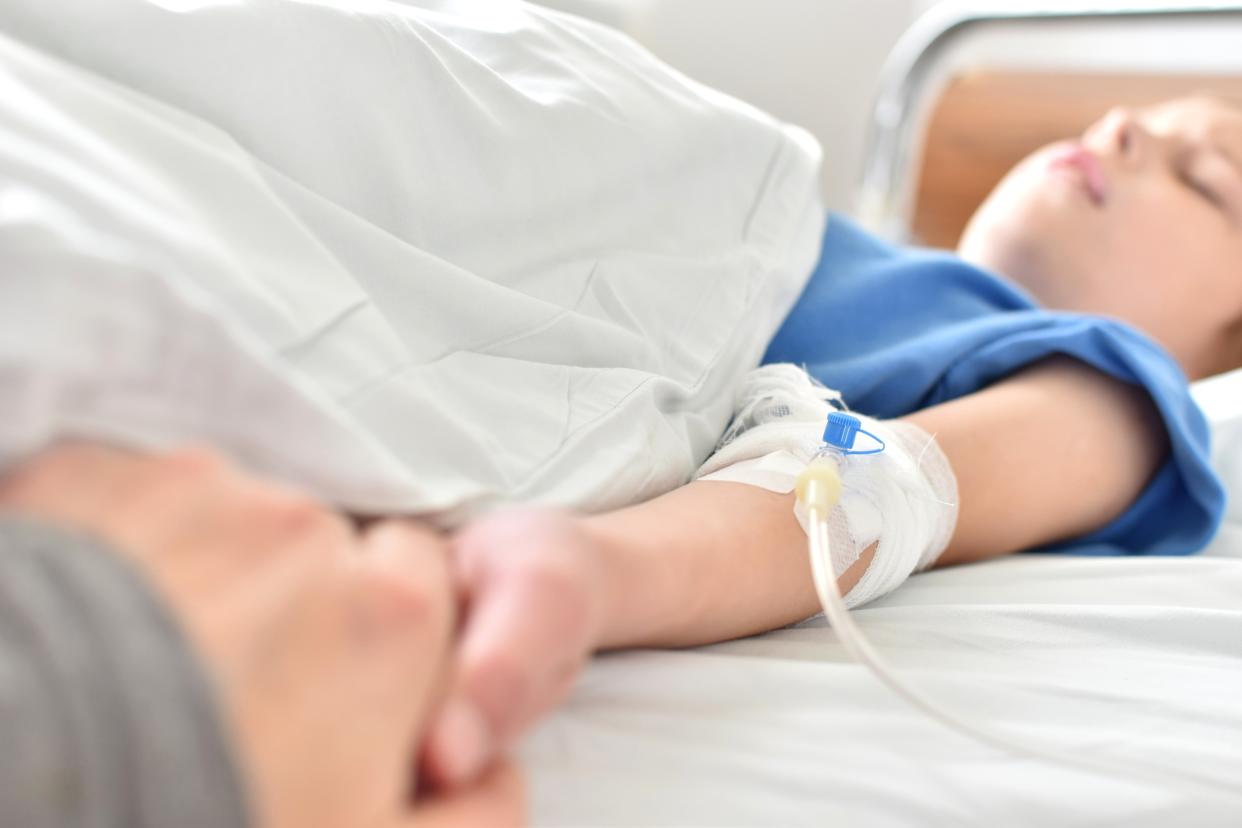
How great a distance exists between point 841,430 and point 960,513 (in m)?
0.21

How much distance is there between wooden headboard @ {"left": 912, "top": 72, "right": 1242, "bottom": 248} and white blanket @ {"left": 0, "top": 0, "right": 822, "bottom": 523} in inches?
40.8

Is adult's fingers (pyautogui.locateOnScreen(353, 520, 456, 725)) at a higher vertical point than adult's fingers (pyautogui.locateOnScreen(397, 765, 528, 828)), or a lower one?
higher

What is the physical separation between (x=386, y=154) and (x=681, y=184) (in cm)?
30

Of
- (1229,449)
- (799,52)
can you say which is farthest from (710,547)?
(799,52)

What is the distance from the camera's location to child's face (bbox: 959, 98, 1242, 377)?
1.18 metres

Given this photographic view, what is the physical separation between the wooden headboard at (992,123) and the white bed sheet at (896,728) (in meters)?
→ 1.24

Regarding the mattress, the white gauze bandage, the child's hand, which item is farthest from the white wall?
the child's hand

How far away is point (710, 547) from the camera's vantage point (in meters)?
0.55

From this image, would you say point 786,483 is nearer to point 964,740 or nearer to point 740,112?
point 964,740

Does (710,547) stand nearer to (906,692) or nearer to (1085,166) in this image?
(906,692)

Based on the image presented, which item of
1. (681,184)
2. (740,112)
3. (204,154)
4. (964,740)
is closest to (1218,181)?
(740,112)

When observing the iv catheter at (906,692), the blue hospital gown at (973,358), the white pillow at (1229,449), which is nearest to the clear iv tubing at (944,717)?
the iv catheter at (906,692)

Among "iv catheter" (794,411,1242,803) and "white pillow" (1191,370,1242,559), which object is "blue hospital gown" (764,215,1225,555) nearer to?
"white pillow" (1191,370,1242,559)

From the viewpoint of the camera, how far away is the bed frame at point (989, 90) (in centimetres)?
166
